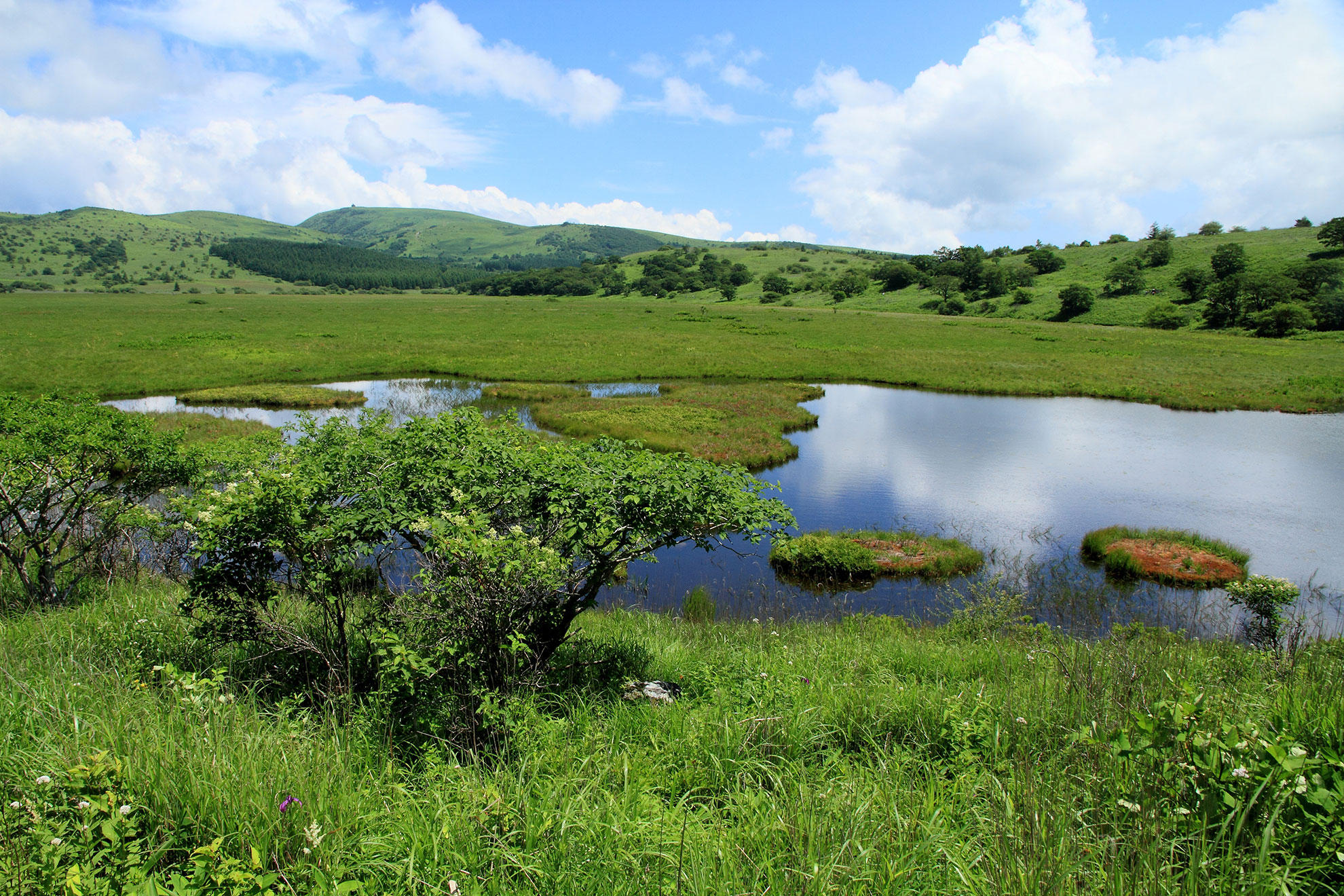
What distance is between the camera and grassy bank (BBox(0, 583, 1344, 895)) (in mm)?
3146

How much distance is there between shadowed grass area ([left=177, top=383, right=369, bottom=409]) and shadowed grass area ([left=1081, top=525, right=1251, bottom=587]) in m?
33.5

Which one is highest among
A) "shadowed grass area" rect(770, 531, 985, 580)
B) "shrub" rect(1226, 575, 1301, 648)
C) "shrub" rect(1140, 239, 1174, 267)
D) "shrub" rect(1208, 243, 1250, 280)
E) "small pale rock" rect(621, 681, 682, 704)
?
"shrub" rect(1140, 239, 1174, 267)

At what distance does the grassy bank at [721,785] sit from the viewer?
315 centimetres

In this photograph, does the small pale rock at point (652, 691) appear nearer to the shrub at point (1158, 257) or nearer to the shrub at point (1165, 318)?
the shrub at point (1165, 318)

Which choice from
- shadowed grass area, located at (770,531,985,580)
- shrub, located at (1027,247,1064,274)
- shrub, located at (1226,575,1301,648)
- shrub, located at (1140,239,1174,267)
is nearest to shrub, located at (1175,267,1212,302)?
shrub, located at (1140,239,1174,267)

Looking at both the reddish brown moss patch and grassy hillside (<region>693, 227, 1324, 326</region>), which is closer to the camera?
the reddish brown moss patch

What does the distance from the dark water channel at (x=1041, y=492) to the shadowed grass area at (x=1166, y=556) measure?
21.1 inches

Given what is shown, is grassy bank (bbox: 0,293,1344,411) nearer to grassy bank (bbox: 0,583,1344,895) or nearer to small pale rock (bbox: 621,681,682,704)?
small pale rock (bbox: 621,681,682,704)

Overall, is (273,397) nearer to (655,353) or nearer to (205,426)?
(205,426)

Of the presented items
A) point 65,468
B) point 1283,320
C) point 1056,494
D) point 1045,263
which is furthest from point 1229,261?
point 65,468

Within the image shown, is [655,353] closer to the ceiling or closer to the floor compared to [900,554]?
closer to the ceiling

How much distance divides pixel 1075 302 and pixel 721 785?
Result: 106 m

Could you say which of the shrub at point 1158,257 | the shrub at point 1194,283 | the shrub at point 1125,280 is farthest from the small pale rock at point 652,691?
the shrub at point 1158,257

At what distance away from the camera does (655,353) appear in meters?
54.5
